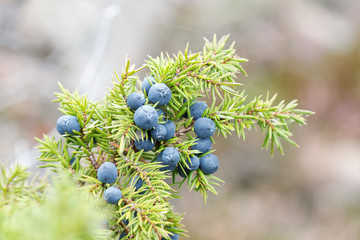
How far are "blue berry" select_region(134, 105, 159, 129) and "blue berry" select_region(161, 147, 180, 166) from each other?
0.04 m

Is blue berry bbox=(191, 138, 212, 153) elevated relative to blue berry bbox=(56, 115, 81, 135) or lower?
elevated

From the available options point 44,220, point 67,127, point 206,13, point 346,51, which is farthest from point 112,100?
point 346,51

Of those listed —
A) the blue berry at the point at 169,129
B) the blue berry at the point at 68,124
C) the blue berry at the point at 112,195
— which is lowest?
the blue berry at the point at 112,195

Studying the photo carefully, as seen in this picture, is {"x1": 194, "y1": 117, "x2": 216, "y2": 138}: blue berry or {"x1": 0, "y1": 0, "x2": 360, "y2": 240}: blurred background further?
{"x1": 0, "y1": 0, "x2": 360, "y2": 240}: blurred background

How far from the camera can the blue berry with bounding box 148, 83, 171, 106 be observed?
421 mm

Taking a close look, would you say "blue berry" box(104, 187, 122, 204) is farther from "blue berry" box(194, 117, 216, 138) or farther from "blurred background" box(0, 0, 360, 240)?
"blurred background" box(0, 0, 360, 240)

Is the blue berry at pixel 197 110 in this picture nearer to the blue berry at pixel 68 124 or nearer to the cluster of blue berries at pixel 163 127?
the cluster of blue berries at pixel 163 127

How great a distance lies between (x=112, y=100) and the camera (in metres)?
0.46

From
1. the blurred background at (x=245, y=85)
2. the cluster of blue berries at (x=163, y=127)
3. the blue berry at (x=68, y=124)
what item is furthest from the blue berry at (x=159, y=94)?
the blurred background at (x=245, y=85)

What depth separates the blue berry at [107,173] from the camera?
16.5 inches

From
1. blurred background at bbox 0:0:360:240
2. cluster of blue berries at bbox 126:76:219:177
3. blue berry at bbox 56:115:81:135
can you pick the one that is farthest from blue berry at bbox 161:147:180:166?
blurred background at bbox 0:0:360:240

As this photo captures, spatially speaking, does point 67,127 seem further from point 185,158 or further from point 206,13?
point 206,13

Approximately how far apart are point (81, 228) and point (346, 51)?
3.40 meters

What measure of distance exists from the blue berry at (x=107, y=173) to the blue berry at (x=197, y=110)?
13cm
